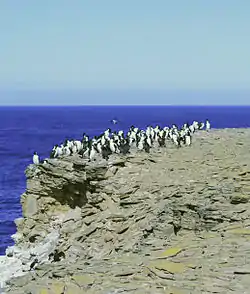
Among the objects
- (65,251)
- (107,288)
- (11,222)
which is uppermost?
(107,288)

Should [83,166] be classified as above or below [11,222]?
above

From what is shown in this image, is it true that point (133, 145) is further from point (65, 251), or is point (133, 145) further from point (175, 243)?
point (175, 243)

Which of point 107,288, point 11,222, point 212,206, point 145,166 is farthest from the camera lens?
point 11,222

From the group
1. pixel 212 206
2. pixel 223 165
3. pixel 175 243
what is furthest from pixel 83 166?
pixel 175 243

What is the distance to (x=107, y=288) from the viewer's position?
1282cm

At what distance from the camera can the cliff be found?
13.3 m

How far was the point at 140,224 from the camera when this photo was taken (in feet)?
72.4

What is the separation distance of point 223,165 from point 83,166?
275 inches

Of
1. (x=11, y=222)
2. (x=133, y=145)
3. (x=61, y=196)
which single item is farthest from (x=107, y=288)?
(x=11, y=222)

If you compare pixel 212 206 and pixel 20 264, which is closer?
pixel 212 206

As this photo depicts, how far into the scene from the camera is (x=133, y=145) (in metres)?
33.8

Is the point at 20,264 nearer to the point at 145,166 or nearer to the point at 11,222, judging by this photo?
the point at 145,166

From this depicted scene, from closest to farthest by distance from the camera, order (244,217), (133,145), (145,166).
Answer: (244,217)
(145,166)
(133,145)

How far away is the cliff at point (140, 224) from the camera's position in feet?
43.6
